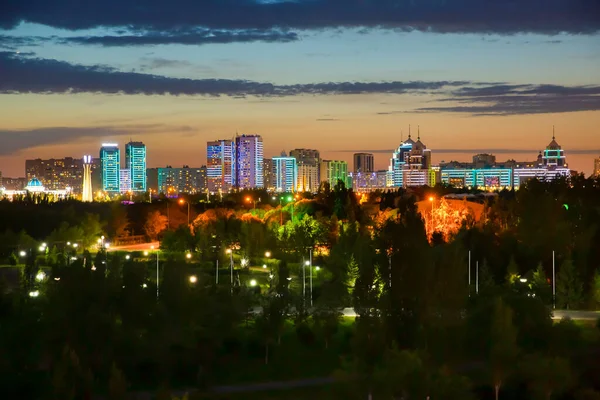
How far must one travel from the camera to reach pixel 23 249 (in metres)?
35.2

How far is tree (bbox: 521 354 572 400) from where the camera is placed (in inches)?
704

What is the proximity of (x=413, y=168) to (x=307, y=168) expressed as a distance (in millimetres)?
18145

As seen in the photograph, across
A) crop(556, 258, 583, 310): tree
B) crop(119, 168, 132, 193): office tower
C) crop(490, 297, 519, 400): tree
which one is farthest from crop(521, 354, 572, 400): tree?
crop(119, 168, 132, 193): office tower

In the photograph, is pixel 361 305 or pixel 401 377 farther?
pixel 361 305

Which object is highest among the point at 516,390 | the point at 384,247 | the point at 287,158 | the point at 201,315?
the point at 287,158

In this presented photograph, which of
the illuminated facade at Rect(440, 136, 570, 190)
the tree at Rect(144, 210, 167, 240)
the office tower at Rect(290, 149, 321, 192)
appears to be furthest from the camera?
the office tower at Rect(290, 149, 321, 192)

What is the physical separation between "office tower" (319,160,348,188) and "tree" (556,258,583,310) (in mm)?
124434

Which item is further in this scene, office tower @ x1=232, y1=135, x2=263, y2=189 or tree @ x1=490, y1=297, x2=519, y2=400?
office tower @ x1=232, y1=135, x2=263, y2=189

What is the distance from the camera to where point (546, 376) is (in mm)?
17906

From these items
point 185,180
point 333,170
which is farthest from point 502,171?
point 185,180

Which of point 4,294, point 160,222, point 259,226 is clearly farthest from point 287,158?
point 4,294

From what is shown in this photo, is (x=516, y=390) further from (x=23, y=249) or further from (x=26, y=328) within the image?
(x=23, y=249)

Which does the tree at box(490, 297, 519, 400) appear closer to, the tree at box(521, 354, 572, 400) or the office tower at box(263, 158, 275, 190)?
the tree at box(521, 354, 572, 400)

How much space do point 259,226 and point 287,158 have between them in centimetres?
10952
